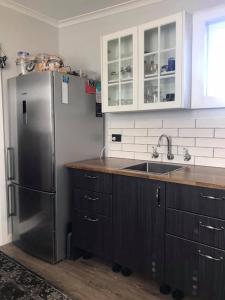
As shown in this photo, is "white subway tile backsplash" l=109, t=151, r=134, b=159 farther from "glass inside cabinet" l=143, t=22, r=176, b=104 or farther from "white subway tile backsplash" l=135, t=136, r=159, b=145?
"glass inside cabinet" l=143, t=22, r=176, b=104

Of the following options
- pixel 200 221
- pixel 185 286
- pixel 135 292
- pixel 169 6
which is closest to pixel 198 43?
pixel 169 6

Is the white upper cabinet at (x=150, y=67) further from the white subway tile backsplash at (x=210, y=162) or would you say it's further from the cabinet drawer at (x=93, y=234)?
Answer: the cabinet drawer at (x=93, y=234)

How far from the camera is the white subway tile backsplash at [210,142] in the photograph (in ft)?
6.91

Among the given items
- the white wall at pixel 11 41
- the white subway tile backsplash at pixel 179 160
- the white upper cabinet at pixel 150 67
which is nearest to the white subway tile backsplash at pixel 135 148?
the white subway tile backsplash at pixel 179 160

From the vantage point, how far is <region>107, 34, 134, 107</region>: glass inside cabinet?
7.59 ft

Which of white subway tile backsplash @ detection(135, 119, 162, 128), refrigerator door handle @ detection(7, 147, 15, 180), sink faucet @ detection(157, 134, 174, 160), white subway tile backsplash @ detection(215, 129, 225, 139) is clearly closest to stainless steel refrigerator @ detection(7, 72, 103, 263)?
refrigerator door handle @ detection(7, 147, 15, 180)

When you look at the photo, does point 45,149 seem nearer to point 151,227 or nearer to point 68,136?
point 68,136

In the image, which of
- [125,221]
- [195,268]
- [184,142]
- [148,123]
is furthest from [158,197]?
Answer: [148,123]

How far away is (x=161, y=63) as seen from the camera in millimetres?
2135

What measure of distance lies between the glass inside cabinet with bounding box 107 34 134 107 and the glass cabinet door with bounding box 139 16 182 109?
0.12 m

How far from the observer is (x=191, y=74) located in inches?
81.0

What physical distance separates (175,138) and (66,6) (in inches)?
68.0

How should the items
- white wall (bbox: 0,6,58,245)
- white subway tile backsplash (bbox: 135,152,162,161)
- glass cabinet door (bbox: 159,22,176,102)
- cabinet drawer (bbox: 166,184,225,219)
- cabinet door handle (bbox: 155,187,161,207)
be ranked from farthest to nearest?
1. white wall (bbox: 0,6,58,245)
2. white subway tile backsplash (bbox: 135,152,162,161)
3. glass cabinet door (bbox: 159,22,176,102)
4. cabinet door handle (bbox: 155,187,161,207)
5. cabinet drawer (bbox: 166,184,225,219)

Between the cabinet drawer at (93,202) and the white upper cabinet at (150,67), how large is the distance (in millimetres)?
794
